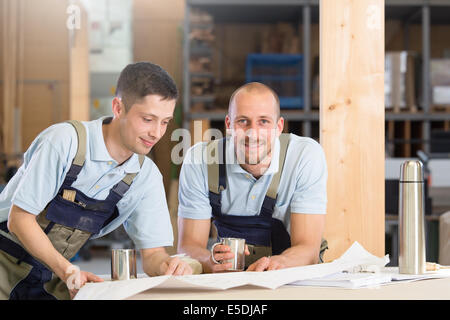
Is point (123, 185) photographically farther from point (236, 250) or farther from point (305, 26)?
point (305, 26)

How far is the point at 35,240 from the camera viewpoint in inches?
51.9

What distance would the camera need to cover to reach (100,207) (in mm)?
1497

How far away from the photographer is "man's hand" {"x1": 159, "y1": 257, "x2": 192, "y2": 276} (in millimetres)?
1334

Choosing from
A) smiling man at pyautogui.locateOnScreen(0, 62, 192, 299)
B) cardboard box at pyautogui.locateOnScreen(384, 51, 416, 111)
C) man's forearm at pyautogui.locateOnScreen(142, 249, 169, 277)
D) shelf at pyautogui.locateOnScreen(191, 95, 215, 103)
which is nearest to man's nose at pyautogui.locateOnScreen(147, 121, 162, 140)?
smiling man at pyautogui.locateOnScreen(0, 62, 192, 299)

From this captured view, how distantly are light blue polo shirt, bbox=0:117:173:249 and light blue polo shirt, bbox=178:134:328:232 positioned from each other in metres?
0.20

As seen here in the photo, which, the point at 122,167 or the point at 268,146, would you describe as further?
the point at 268,146

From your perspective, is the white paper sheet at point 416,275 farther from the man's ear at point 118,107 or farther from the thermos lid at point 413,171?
the man's ear at point 118,107

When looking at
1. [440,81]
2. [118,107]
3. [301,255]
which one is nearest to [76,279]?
[118,107]

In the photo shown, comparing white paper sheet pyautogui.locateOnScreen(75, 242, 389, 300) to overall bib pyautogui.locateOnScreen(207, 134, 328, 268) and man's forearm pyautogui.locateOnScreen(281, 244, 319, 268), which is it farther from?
overall bib pyautogui.locateOnScreen(207, 134, 328, 268)

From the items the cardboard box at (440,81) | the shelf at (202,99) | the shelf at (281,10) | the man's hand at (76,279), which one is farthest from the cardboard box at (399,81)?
the man's hand at (76,279)

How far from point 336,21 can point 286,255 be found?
714 mm

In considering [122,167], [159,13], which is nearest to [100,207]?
[122,167]

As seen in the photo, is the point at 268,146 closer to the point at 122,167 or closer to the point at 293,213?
the point at 293,213

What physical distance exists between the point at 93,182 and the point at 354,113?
793 millimetres
